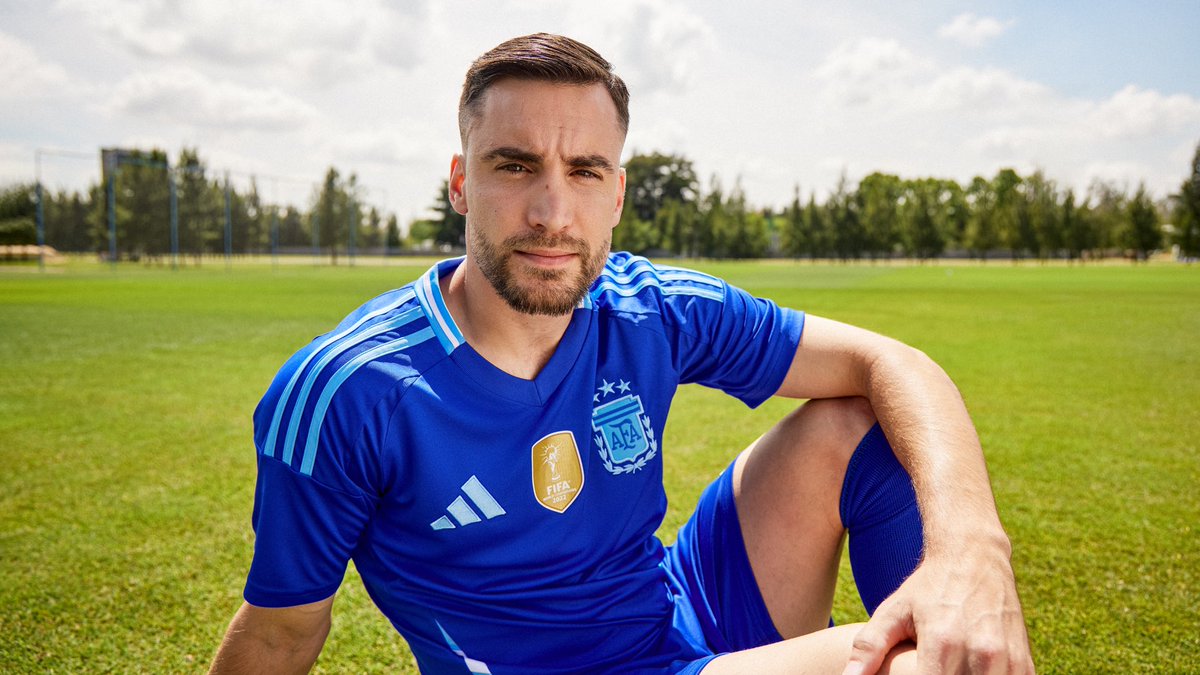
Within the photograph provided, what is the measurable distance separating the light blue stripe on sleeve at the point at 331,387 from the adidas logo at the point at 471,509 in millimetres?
291

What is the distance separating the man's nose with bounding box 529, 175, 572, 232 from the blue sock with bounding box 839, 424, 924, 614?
3.03ft

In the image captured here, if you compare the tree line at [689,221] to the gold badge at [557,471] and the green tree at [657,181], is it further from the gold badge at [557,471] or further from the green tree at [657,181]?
the gold badge at [557,471]

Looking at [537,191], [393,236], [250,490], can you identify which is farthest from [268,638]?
[393,236]

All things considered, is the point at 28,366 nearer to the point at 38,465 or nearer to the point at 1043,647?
the point at 38,465

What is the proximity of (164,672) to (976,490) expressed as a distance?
2491 millimetres

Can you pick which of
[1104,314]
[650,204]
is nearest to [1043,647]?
[1104,314]

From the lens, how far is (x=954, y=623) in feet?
4.52

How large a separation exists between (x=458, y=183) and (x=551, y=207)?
1.27 ft

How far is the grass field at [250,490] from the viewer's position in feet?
9.09

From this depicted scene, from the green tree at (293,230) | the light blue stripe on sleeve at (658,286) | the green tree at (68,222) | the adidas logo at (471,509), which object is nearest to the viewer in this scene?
the adidas logo at (471,509)

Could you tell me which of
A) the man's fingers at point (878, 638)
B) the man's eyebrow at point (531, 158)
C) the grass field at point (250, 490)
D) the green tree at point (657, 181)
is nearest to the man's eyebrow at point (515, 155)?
the man's eyebrow at point (531, 158)

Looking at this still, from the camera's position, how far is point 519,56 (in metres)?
1.80

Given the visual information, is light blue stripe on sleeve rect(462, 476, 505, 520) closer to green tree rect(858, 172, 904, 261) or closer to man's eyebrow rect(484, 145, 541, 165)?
man's eyebrow rect(484, 145, 541, 165)

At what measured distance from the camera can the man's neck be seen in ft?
5.78
